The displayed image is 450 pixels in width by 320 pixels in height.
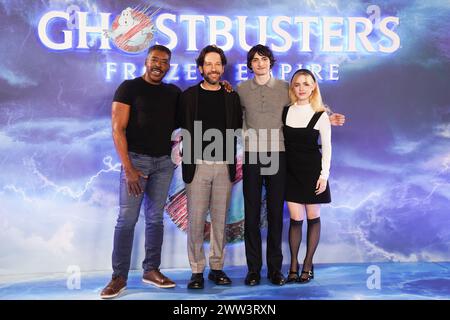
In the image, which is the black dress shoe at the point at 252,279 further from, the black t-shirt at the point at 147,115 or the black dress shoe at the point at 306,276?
the black t-shirt at the point at 147,115

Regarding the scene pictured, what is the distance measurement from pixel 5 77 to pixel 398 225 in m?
4.03

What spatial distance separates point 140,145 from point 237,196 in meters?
1.19

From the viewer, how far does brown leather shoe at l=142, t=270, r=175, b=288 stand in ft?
12.7

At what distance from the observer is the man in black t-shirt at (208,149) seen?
3.71 meters

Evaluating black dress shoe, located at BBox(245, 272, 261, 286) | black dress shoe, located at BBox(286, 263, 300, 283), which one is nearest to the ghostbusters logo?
black dress shoe, located at BBox(245, 272, 261, 286)

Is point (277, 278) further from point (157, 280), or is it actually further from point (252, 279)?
point (157, 280)

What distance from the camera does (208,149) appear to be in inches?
148

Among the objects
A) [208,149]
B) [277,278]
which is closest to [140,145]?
[208,149]

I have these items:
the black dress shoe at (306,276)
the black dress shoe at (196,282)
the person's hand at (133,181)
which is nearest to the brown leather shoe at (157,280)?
the black dress shoe at (196,282)

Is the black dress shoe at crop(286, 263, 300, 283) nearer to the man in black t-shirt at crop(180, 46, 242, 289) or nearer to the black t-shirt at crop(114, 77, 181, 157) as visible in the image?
the man in black t-shirt at crop(180, 46, 242, 289)

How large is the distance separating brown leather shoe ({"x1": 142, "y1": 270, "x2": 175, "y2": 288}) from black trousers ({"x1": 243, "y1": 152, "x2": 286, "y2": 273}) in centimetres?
70
